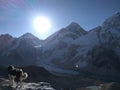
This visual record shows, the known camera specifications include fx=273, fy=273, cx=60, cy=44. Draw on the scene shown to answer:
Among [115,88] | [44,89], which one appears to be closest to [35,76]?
[115,88]

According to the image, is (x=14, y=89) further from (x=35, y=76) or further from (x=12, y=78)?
(x=35, y=76)

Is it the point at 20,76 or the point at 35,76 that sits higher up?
the point at 35,76

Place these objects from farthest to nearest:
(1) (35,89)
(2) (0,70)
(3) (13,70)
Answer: (2) (0,70)
(1) (35,89)
(3) (13,70)

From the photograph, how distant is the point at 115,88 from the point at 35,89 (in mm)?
25740

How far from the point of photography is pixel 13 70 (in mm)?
31594

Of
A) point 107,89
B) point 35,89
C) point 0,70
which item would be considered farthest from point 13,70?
point 0,70

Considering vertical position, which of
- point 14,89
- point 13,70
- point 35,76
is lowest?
point 14,89

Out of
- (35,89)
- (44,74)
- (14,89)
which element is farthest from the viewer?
(44,74)

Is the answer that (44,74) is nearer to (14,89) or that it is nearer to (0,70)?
(0,70)

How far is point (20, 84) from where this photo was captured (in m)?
32.2

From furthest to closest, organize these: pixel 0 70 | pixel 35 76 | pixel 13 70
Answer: pixel 35 76 → pixel 0 70 → pixel 13 70

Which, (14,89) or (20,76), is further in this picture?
(20,76)

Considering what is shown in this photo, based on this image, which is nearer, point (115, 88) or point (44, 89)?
point (44, 89)

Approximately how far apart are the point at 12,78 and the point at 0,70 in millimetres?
98566
